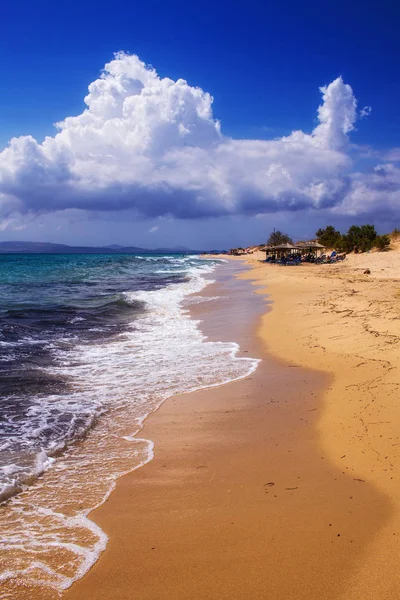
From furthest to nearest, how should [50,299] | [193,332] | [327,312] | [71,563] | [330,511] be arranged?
[50,299], [327,312], [193,332], [330,511], [71,563]

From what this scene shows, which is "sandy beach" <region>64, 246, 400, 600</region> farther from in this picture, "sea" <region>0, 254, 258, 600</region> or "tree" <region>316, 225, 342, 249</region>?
"tree" <region>316, 225, 342, 249</region>

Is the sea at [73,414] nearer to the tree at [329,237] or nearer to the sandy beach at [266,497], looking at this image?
the sandy beach at [266,497]

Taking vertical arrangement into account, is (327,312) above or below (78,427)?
above

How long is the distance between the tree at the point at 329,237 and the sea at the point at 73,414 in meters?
53.1

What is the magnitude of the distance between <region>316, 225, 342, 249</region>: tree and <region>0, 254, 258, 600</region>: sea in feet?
174

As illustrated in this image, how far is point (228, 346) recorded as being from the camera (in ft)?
30.4

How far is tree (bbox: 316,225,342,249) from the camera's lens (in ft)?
200

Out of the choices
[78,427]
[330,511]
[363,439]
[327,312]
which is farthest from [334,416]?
[327,312]

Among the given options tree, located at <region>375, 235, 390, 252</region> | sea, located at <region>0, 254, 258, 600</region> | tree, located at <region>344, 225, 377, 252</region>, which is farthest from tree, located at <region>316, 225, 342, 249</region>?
sea, located at <region>0, 254, 258, 600</region>

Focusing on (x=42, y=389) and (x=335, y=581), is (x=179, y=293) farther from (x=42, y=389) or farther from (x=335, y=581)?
(x=335, y=581)

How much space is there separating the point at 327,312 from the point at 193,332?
4.14m

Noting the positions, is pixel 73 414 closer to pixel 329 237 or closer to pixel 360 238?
pixel 360 238

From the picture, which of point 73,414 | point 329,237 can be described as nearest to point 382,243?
point 329,237

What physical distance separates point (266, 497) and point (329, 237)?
2533 inches
